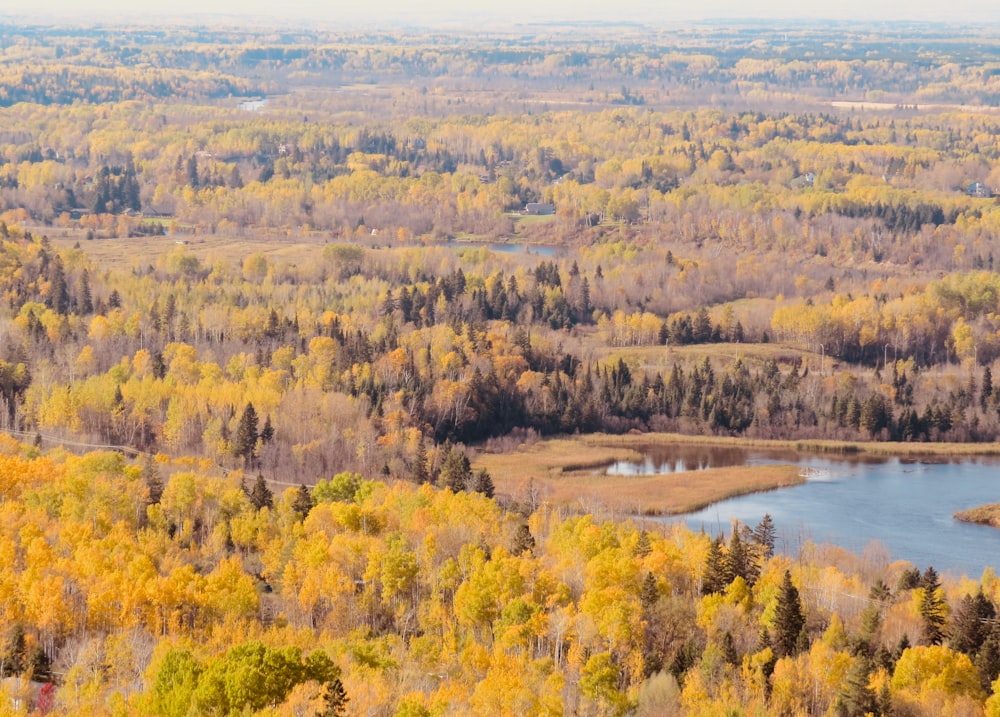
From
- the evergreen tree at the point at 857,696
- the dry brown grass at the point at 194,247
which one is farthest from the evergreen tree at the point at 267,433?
the dry brown grass at the point at 194,247

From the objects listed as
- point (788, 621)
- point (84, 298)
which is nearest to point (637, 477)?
point (788, 621)

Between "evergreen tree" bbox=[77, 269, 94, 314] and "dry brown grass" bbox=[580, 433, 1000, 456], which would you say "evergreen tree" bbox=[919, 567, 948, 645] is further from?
"evergreen tree" bbox=[77, 269, 94, 314]

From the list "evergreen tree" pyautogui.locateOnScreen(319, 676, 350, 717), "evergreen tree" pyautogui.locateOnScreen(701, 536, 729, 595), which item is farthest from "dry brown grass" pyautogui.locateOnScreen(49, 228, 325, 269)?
"evergreen tree" pyautogui.locateOnScreen(319, 676, 350, 717)

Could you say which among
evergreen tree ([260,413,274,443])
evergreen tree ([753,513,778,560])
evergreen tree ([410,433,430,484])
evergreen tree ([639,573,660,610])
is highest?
evergreen tree ([639,573,660,610])

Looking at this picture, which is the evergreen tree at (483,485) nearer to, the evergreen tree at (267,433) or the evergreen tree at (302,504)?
the evergreen tree at (302,504)

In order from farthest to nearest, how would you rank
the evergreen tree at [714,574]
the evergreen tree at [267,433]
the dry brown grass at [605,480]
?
the evergreen tree at [267,433] < the dry brown grass at [605,480] < the evergreen tree at [714,574]

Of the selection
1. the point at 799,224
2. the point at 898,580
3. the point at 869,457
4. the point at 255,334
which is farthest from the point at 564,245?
the point at 898,580

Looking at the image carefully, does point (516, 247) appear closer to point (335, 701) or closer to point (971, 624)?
point (971, 624)
